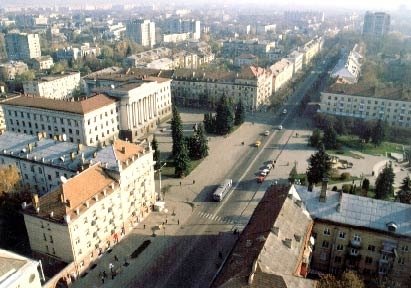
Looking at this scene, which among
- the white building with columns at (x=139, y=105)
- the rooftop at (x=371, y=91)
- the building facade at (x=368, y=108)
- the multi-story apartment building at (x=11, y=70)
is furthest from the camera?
the multi-story apartment building at (x=11, y=70)

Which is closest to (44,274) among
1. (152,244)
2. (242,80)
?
(152,244)

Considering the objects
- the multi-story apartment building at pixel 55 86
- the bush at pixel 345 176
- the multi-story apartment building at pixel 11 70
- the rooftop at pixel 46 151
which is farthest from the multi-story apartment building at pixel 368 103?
the multi-story apartment building at pixel 11 70

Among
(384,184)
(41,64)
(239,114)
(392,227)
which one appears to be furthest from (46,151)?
(41,64)

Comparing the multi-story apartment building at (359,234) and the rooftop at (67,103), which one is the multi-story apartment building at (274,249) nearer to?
the multi-story apartment building at (359,234)

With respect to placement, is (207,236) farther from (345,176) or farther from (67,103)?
(67,103)

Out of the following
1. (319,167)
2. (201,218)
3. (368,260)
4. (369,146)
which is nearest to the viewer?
(368,260)

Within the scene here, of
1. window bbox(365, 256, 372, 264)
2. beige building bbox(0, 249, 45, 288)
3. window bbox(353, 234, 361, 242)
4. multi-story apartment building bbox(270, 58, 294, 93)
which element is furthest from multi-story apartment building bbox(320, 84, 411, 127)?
beige building bbox(0, 249, 45, 288)
